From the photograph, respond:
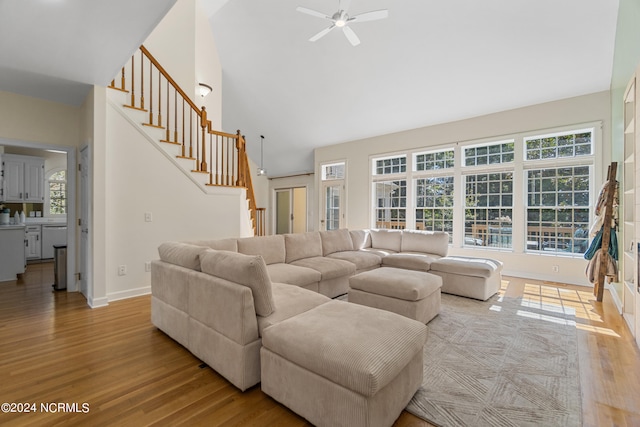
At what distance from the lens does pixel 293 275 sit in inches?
129

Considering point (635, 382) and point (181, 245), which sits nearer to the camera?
point (635, 382)

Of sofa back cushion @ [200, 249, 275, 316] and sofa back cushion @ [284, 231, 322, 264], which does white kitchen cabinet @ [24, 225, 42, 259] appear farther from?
sofa back cushion @ [200, 249, 275, 316]

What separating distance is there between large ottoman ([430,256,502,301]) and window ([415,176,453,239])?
2062 mm

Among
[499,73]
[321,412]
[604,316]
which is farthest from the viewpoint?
[499,73]

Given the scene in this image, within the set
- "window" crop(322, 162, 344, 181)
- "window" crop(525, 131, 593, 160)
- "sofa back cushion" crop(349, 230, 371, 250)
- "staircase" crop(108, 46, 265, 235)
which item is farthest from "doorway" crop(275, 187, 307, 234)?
"window" crop(525, 131, 593, 160)

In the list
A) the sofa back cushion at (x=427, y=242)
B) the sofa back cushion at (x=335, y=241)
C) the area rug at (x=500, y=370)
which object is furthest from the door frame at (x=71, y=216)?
the sofa back cushion at (x=427, y=242)

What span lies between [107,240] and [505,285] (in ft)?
18.8

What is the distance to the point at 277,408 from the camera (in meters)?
1.71

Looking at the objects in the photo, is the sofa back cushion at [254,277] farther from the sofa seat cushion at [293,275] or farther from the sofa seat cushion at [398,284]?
the sofa seat cushion at [398,284]

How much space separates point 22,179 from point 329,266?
7.40 m

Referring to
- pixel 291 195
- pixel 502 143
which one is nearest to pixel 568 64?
pixel 502 143

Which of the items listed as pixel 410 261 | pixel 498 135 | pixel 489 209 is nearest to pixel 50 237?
pixel 410 261

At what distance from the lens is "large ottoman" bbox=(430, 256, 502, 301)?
3.77m

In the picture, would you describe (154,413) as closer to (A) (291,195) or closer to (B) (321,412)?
(B) (321,412)
